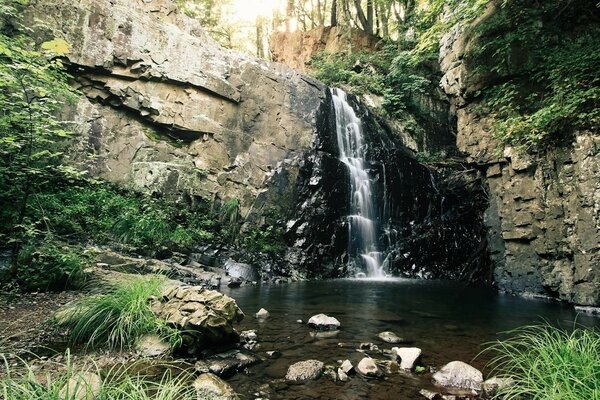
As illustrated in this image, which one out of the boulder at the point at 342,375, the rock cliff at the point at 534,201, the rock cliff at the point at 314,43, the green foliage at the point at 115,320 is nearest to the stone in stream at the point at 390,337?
the boulder at the point at 342,375

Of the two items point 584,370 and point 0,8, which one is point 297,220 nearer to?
point 0,8

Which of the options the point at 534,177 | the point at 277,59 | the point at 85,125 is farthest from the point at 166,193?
the point at 277,59

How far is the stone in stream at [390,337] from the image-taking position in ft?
16.8

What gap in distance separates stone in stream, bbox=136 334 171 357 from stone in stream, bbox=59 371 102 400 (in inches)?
55.2

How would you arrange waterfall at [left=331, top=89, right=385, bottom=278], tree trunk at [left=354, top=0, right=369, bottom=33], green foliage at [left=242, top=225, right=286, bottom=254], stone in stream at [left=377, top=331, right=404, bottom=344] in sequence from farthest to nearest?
tree trunk at [left=354, top=0, right=369, bottom=33] < waterfall at [left=331, top=89, right=385, bottom=278] < green foliage at [left=242, top=225, right=286, bottom=254] < stone in stream at [left=377, top=331, right=404, bottom=344]

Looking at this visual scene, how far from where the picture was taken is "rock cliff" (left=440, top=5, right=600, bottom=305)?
24.7 feet

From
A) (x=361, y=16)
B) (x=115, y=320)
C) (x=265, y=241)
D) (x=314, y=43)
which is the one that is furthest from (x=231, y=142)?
(x=361, y=16)

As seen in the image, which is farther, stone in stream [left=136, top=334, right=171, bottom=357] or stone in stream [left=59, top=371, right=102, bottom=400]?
stone in stream [left=136, top=334, right=171, bottom=357]

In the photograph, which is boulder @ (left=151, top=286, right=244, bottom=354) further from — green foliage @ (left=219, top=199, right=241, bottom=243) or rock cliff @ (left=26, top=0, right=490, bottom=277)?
green foliage @ (left=219, top=199, right=241, bottom=243)

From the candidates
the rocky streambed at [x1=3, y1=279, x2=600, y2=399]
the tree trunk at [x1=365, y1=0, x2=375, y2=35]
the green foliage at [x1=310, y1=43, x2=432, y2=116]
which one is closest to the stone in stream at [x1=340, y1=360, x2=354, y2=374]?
the rocky streambed at [x1=3, y1=279, x2=600, y2=399]

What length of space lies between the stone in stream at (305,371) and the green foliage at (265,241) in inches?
335

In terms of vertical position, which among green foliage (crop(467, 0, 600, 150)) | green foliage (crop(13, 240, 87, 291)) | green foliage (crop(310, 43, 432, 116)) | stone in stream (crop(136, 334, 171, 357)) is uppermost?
green foliage (crop(310, 43, 432, 116))

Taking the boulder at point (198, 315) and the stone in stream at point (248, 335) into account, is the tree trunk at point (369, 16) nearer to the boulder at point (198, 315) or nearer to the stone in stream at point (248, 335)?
the stone in stream at point (248, 335)

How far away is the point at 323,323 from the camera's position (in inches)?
228
